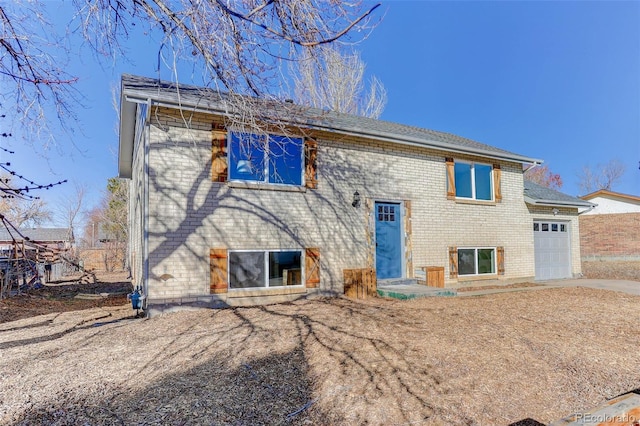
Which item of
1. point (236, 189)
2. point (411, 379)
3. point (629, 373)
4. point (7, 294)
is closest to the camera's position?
point (411, 379)

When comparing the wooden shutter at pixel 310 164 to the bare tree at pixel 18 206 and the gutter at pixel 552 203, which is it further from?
the gutter at pixel 552 203

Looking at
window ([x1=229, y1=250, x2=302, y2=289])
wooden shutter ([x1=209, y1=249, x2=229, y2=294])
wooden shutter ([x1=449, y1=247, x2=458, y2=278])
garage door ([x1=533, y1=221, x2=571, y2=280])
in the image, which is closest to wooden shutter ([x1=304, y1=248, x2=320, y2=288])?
window ([x1=229, y1=250, x2=302, y2=289])

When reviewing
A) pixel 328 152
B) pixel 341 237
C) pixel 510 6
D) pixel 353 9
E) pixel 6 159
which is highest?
pixel 510 6

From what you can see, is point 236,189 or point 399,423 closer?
point 399,423

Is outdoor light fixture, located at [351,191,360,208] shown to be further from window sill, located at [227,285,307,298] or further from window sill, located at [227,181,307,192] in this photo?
window sill, located at [227,285,307,298]

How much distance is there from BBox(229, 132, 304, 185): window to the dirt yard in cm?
310

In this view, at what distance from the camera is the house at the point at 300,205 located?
716cm

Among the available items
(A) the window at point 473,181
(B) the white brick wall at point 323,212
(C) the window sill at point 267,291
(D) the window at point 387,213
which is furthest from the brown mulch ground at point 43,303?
(A) the window at point 473,181

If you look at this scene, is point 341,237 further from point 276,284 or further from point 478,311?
point 478,311

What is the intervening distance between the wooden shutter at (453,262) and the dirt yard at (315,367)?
3646 mm

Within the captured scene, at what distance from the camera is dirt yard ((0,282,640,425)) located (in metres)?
3.29

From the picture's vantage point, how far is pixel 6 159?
4367 millimetres

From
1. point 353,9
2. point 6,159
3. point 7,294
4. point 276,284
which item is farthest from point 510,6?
point 7,294

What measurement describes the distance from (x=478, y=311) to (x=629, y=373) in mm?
2955
